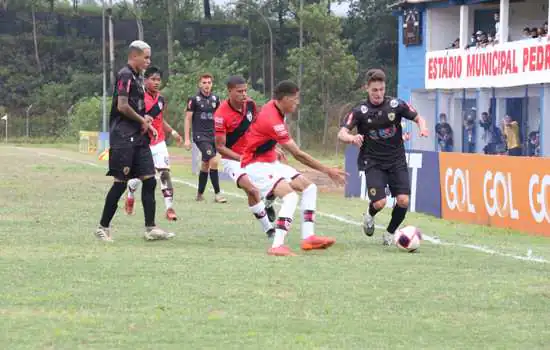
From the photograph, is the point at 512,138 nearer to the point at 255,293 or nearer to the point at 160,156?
the point at 160,156

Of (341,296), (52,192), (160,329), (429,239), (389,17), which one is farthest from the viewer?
(389,17)

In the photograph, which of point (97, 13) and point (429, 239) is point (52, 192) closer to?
point (429, 239)

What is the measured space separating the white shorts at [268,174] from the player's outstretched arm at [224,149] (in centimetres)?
172

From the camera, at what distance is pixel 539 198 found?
17.0 meters

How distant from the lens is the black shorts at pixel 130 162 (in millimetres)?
12930

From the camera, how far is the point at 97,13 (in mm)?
98812

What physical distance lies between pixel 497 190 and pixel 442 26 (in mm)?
31527

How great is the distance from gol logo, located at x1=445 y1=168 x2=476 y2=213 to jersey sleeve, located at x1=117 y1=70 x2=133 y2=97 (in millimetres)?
7806

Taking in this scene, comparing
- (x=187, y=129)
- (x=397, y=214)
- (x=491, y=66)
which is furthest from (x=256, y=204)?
(x=491, y=66)

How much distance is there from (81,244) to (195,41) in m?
82.4

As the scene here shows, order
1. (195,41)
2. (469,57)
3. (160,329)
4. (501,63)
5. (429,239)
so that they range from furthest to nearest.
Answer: (195,41) < (469,57) < (501,63) < (429,239) < (160,329)

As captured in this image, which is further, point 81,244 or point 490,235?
point 490,235

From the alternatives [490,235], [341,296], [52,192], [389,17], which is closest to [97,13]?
[389,17]

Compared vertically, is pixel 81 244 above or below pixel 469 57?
below
